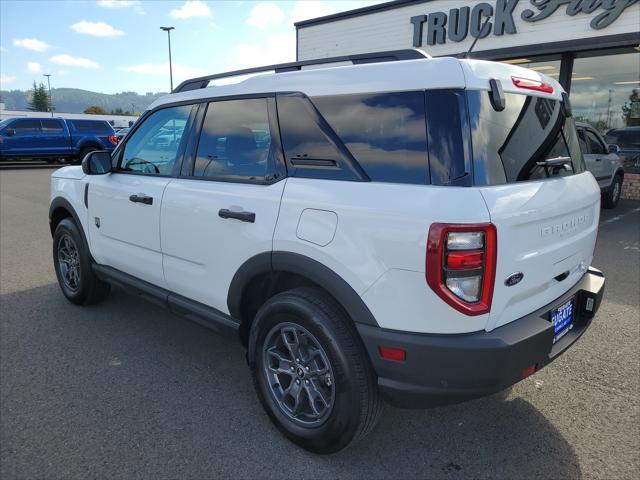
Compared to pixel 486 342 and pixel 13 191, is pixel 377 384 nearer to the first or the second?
pixel 486 342

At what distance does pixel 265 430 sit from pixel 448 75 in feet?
6.73

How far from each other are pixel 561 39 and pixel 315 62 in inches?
422

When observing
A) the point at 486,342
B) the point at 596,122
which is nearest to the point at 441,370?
the point at 486,342

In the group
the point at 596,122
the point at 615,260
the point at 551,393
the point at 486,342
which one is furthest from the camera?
the point at 596,122

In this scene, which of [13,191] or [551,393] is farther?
[13,191]

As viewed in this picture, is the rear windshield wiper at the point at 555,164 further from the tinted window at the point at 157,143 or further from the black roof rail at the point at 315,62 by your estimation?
the tinted window at the point at 157,143

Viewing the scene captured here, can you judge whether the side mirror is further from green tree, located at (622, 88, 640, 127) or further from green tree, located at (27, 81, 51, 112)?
green tree, located at (27, 81, 51, 112)

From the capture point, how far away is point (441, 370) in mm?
1993

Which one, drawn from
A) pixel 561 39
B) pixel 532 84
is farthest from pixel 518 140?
pixel 561 39

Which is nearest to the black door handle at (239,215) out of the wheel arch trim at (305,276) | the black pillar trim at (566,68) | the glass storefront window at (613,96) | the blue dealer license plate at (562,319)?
the wheel arch trim at (305,276)

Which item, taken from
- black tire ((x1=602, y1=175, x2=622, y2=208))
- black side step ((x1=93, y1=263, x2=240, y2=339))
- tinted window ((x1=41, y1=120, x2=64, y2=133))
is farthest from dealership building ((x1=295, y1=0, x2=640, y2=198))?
tinted window ((x1=41, y1=120, x2=64, y2=133))

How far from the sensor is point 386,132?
7.11ft

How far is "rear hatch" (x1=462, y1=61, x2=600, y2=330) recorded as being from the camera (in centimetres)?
200

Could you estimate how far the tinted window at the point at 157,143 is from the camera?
10.7ft
